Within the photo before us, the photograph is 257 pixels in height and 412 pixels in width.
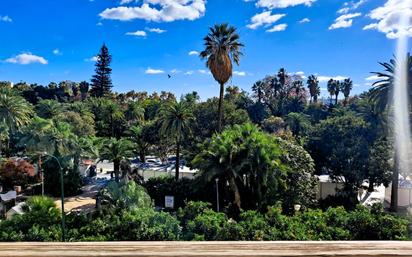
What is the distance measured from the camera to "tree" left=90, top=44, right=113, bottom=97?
220ft

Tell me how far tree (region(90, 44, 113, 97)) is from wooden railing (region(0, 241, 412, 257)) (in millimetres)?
69152

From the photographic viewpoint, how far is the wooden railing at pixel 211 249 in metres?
1.62

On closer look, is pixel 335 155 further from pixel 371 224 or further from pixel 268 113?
pixel 268 113

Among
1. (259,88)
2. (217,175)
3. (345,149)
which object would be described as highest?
(259,88)

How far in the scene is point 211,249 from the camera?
1.66m

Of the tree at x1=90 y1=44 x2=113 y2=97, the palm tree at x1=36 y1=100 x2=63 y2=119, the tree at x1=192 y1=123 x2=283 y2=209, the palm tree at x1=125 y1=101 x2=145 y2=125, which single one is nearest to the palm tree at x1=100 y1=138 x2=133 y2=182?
the tree at x1=192 y1=123 x2=283 y2=209

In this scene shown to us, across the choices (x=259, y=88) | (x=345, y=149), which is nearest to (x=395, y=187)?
(x=345, y=149)

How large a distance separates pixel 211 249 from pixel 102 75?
69625 millimetres

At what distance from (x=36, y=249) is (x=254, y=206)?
62.5 ft

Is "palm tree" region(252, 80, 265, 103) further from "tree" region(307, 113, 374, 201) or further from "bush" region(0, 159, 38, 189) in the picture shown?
"bush" region(0, 159, 38, 189)

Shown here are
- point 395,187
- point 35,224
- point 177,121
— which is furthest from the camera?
point 177,121

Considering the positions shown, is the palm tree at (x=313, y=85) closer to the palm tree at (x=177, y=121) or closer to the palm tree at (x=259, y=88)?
the palm tree at (x=259, y=88)

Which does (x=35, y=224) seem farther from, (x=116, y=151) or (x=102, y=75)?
(x=102, y=75)

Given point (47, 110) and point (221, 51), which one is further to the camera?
point (47, 110)
